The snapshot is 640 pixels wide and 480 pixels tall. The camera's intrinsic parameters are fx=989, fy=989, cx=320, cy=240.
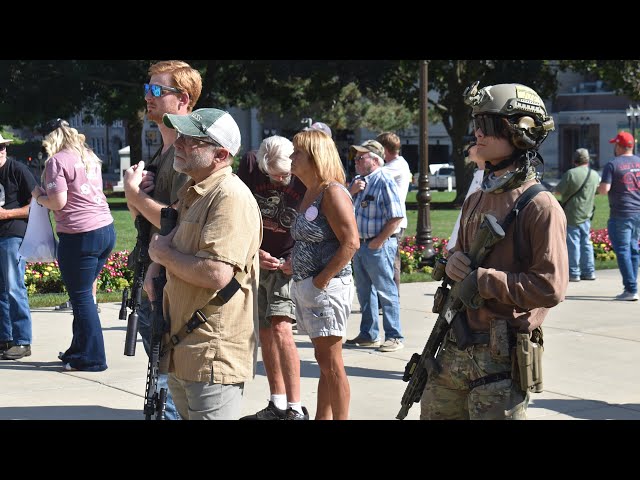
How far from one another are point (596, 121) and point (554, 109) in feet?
10.5

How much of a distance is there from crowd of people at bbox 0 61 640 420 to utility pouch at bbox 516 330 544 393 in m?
0.01

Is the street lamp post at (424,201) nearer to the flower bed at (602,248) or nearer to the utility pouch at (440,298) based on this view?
the flower bed at (602,248)

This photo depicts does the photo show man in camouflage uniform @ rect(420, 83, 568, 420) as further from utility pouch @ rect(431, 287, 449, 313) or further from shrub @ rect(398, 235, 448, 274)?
shrub @ rect(398, 235, 448, 274)

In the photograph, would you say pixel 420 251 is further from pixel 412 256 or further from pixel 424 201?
pixel 424 201

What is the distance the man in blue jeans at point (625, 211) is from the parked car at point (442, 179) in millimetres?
43564

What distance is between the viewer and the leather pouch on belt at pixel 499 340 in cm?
368

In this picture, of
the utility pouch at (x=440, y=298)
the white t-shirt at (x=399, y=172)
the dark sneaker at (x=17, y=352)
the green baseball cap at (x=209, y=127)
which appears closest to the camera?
the utility pouch at (x=440, y=298)

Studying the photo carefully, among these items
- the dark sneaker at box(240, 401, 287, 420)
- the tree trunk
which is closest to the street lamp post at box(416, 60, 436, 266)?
the dark sneaker at box(240, 401, 287, 420)

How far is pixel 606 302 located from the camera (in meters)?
11.7

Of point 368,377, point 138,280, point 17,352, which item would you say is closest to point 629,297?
point 368,377

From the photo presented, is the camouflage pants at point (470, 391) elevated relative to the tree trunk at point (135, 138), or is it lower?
lower

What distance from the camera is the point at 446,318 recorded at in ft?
12.8

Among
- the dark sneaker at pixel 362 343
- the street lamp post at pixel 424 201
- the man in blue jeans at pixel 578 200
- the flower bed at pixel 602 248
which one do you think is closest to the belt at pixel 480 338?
the dark sneaker at pixel 362 343

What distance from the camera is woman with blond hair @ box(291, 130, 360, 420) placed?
5.50 meters
